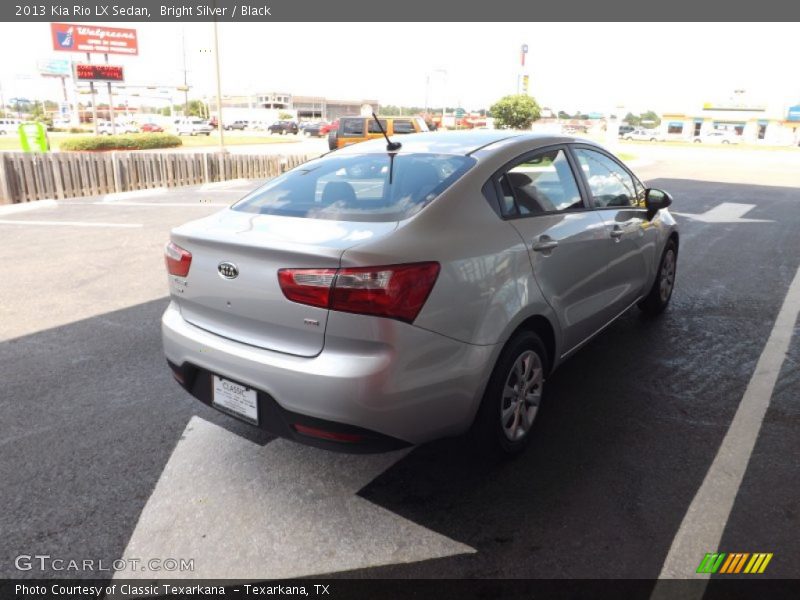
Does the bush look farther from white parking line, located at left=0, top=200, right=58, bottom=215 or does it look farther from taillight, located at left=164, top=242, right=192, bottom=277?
taillight, located at left=164, top=242, right=192, bottom=277

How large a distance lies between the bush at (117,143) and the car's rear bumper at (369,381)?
29.1 metres

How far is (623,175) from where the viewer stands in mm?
4445

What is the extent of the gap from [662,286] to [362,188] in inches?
129

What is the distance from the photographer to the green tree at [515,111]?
39938mm

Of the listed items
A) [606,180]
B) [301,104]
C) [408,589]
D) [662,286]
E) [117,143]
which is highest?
[301,104]

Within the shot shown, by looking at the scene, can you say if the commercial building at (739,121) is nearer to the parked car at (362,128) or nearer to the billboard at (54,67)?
the parked car at (362,128)

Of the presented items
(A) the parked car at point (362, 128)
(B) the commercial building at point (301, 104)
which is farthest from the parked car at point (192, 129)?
(B) the commercial building at point (301, 104)

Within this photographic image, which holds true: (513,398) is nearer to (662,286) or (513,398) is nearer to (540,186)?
(540,186)

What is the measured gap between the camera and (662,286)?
17.2ft

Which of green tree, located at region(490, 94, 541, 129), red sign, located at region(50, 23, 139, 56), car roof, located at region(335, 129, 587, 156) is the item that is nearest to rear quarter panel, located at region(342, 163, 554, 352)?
car roof, located at region(335, 129, 587, 156)

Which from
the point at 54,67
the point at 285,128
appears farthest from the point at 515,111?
the point at 54,67

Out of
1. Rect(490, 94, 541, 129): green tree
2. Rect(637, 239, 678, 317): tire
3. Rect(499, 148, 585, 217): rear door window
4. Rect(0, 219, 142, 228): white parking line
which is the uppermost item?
Rect(490, 94, 541, 129): green tree

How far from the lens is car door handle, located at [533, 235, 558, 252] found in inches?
119

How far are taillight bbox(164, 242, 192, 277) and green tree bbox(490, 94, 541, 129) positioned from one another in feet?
127
